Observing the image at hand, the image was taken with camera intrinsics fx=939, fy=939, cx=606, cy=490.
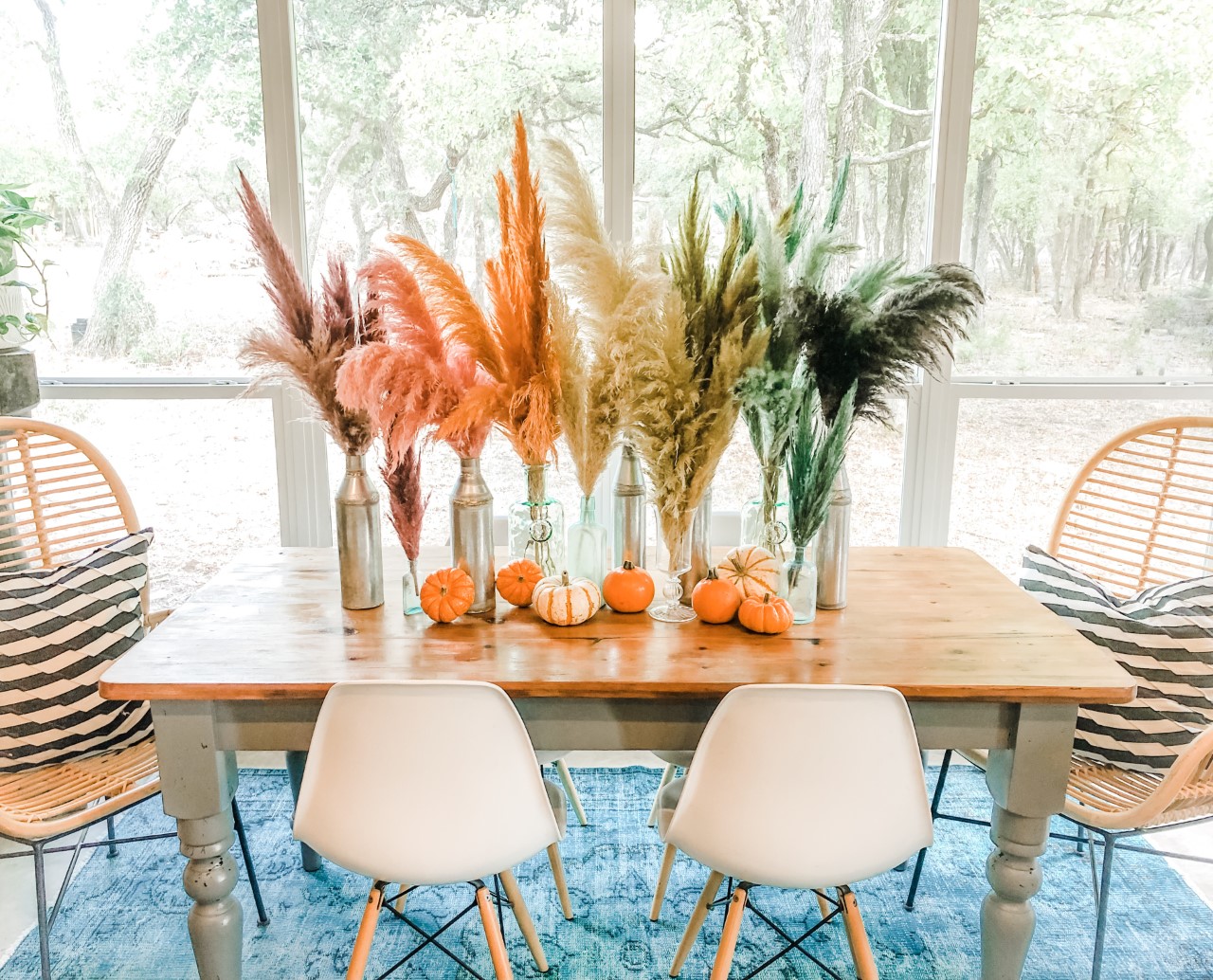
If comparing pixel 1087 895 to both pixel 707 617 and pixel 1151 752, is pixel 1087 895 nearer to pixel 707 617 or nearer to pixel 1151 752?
pixel 1151 752

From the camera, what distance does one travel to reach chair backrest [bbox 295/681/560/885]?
4.41ft

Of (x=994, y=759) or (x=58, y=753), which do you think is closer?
(x=994, y=759)

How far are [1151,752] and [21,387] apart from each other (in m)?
2.70

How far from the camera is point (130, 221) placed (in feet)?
8.37

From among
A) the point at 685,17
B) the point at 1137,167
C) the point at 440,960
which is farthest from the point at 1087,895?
the point at 685,17

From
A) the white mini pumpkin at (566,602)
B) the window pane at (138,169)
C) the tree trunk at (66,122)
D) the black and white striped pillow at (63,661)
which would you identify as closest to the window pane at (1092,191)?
the white mini pumpkin at (566,602)

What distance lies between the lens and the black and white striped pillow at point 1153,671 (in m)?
1.72

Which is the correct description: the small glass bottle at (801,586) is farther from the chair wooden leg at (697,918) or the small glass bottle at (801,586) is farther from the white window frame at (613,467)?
the white window frame at (613,467)

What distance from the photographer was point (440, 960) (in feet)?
6.39

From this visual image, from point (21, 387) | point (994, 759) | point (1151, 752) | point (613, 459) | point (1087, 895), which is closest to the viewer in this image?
point (994, 759)

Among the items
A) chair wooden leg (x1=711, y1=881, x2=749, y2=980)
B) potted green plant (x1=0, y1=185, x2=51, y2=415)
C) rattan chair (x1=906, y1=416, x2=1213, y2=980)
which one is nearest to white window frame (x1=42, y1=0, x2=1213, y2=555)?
potted green plant (x1=0, y1=185, x2=51, y2=415)

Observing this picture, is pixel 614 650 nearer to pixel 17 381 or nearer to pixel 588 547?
pixel 588 547

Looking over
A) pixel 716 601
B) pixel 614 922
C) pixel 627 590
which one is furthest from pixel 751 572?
pixel 614 922

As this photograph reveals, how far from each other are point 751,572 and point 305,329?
919 millimetres
